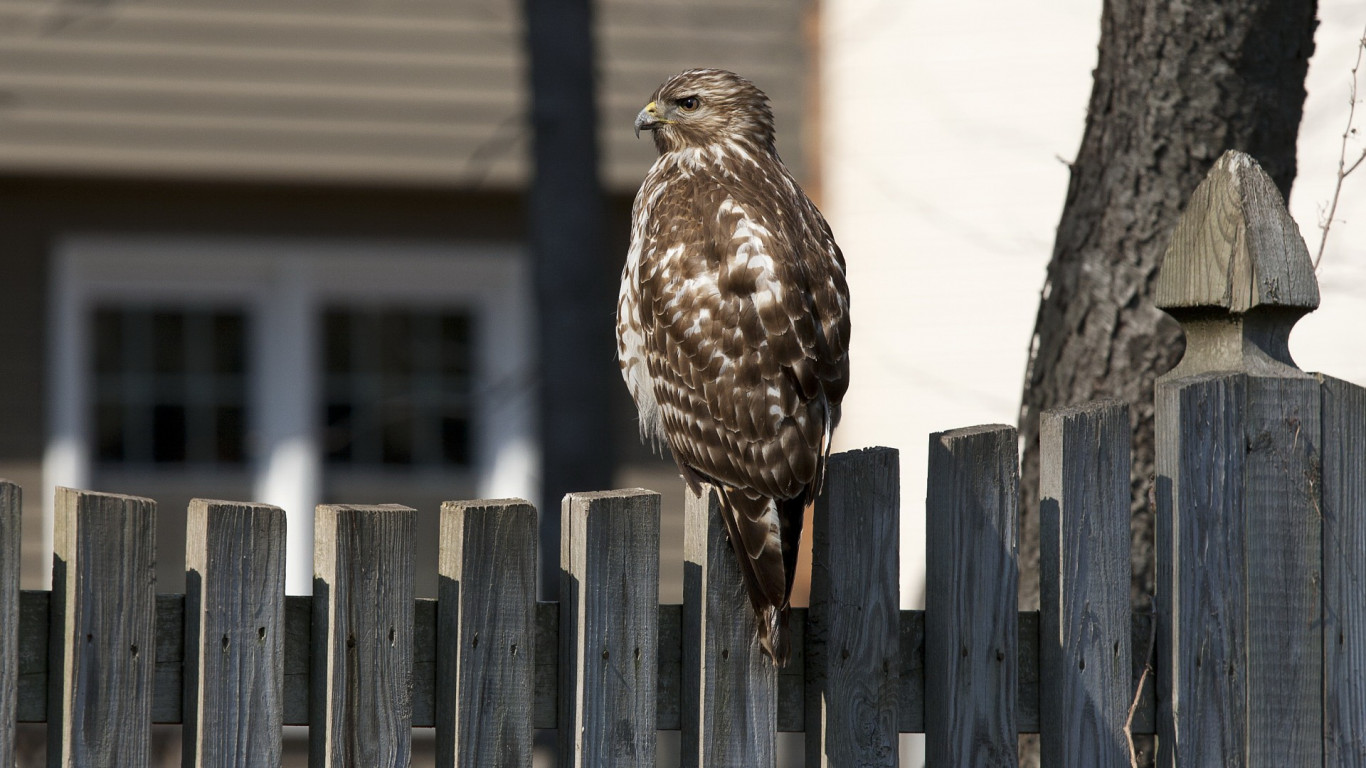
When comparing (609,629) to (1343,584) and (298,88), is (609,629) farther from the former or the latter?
(298,88)

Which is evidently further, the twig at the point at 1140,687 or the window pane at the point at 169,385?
the window pane at the point at 169,385

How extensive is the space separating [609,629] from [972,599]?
0.68 metres

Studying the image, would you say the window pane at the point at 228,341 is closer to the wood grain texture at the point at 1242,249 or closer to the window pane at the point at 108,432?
the window pane at the point at 108,432

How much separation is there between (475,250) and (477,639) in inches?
267

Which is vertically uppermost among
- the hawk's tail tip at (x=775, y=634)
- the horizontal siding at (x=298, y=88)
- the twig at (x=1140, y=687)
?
the horizontal siding at (x=298, y=88)

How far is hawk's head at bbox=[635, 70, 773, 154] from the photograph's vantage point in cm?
399

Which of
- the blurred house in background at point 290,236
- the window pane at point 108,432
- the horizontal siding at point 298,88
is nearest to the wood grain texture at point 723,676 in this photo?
the blurred house in background at point 290,236

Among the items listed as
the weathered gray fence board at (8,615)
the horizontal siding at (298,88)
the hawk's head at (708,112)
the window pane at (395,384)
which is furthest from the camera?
the window pane at (395,384)

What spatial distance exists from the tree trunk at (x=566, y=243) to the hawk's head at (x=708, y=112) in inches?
83.5

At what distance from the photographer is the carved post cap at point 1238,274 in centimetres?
296

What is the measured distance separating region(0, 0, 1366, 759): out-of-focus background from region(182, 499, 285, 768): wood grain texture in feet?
18.9

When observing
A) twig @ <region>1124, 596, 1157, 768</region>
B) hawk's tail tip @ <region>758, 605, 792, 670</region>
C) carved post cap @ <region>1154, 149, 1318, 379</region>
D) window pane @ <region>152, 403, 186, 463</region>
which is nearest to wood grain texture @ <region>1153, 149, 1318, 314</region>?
carved post cap @ <region>1154, 149, 1318, 379</region>

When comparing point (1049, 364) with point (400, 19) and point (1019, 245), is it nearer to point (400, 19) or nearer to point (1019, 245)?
point (1019, 245)

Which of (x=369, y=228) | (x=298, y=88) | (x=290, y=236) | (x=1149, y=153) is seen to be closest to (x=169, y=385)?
(x=290, y=236)
